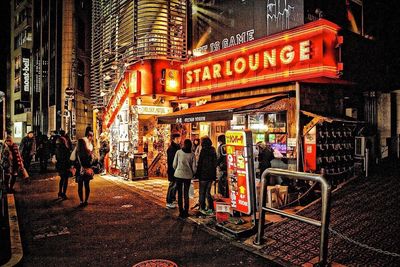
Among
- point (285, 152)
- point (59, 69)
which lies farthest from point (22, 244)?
point (59, 69)

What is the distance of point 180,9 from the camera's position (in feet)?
48.7

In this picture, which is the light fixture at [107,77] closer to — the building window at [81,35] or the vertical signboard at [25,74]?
the building window at [81,35]

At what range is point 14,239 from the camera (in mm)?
5980

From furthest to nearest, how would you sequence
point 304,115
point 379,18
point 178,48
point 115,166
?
point 115,166, point 178,48, point 379,18, point 304,115

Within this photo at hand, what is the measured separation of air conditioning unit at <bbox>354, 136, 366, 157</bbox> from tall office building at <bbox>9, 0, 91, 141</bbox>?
64.4 ft

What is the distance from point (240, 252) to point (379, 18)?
13394 millimetres

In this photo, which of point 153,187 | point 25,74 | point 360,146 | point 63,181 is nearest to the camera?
point 63,181

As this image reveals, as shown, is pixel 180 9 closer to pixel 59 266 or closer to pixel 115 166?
pixel 115 166

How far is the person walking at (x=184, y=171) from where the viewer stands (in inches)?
308

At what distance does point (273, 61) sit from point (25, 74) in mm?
38123

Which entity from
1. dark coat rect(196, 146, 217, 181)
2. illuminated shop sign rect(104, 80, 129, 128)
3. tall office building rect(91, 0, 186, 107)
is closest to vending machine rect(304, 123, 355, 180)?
dark coat rect(196, 146, 217, 181)

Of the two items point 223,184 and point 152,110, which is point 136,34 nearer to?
point 152,110

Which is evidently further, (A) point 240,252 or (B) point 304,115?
(B) point 304,115

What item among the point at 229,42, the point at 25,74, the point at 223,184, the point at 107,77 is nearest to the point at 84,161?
the point at 223,184
